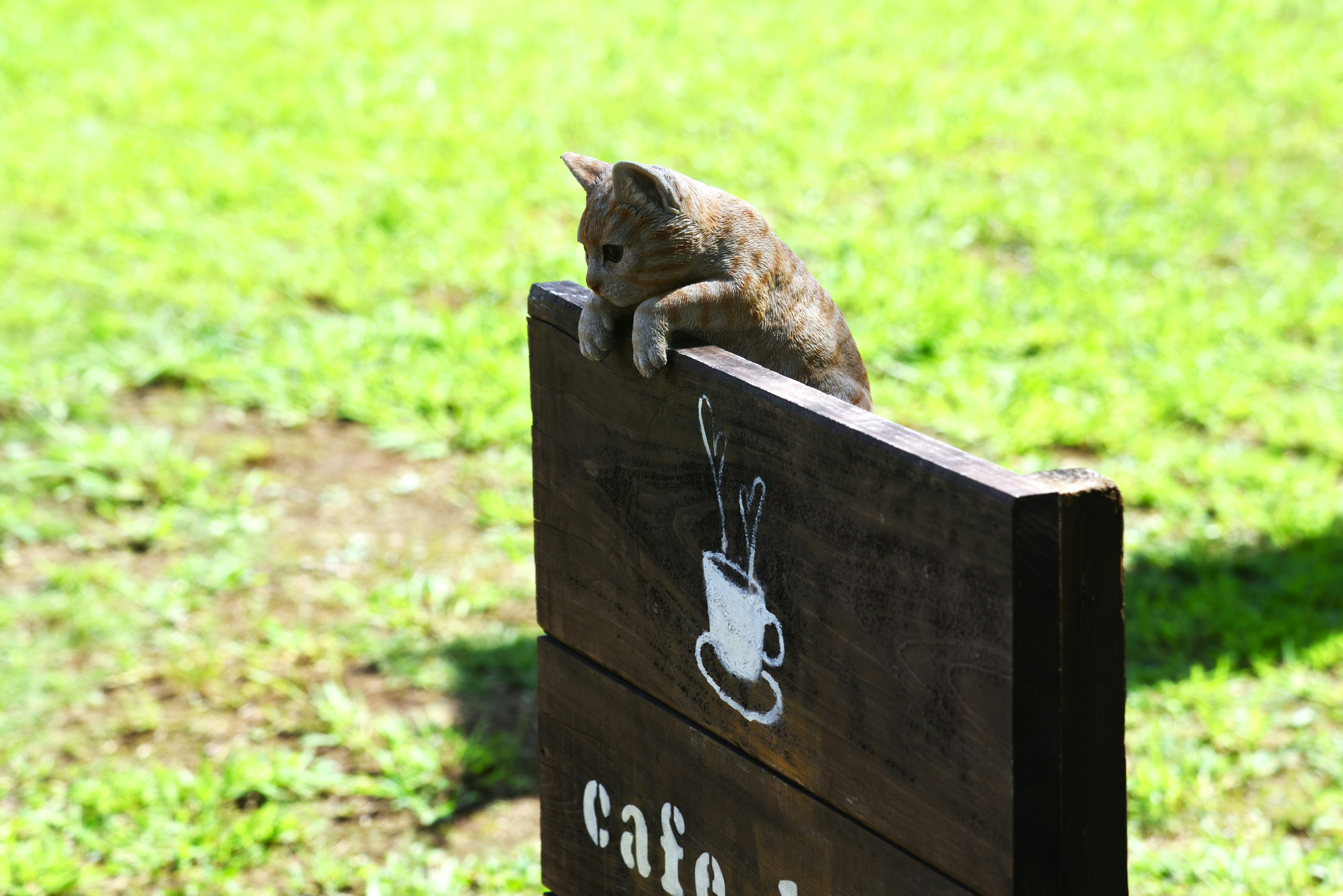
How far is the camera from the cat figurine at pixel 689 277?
172cm

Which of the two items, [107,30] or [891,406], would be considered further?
[107,30]

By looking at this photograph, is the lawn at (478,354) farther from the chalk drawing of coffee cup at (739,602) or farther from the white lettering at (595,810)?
the chalk drawing of coffee cup at (739,602)

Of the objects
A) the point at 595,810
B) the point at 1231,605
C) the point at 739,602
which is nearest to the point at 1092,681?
the point at 739,602

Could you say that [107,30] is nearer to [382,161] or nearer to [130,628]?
[382,161]

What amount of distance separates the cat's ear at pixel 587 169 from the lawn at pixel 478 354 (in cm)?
196

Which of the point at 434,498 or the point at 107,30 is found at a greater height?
the point at 107,30

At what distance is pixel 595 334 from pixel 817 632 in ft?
1.78

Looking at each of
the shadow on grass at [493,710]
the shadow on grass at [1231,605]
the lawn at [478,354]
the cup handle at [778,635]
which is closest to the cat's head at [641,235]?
the cup handle at [778,635]

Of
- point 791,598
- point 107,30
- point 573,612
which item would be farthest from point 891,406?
point 107,30

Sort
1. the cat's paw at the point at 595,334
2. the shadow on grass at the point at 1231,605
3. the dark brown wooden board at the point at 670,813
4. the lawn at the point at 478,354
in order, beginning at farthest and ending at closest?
the shadow on grass at the point at 1231,605 < the lawn at the point at 478,354 < the cat's paw at the point at 595,334 < the dark brown wooden board at the point at 670,813

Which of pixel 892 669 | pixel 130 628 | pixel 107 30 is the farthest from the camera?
pixel 107 30

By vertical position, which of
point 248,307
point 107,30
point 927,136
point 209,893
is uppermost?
point 107,30

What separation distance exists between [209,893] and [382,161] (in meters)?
4.99

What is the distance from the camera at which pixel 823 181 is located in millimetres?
7094
